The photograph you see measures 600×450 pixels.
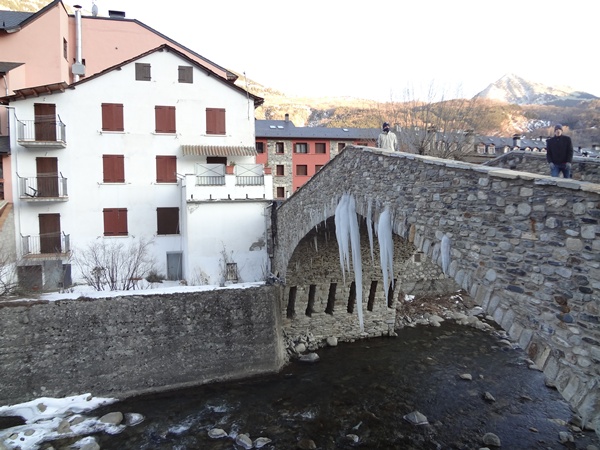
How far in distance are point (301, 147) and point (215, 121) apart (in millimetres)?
12442

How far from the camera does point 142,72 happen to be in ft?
51.9

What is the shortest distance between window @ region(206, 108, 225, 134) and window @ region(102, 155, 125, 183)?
3456mm

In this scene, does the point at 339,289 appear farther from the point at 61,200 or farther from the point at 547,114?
the point at 547,114

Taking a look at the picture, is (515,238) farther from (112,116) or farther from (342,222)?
(112,116)

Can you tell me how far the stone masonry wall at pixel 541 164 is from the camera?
23.5ft

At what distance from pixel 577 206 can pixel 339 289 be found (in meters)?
11.6

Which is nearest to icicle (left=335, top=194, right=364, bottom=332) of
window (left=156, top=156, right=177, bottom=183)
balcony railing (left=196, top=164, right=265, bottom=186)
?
balcony railing (left=196, top=164, right=265, bottom=186)

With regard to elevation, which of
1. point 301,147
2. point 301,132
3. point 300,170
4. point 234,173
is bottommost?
point 234,173

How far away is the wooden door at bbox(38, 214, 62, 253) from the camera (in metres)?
15.2

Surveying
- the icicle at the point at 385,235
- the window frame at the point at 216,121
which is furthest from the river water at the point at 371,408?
the window frame at the point at 216,121

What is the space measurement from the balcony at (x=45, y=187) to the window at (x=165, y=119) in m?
3.89

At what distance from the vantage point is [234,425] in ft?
32.1

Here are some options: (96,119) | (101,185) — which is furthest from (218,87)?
(101,185)

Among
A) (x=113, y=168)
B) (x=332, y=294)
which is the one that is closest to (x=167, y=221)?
(x=113, y=168)
